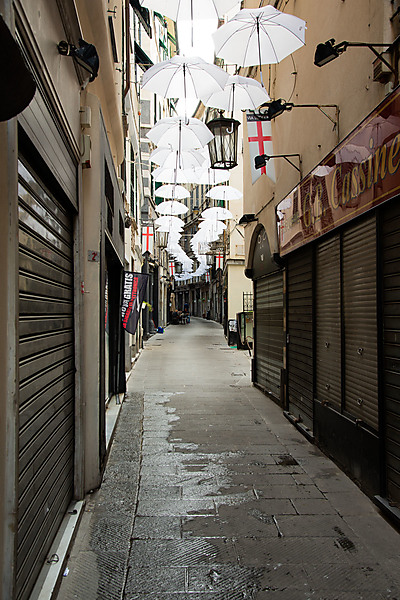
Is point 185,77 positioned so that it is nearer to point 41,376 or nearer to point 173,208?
point 41,376

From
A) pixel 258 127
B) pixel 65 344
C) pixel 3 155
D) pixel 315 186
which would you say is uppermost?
pixel 258 127

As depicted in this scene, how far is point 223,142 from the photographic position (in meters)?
9.62

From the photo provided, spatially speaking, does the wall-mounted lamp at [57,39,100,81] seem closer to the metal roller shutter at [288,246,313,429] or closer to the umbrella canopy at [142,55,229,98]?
the metal roller shutter at [288,246,313,429]

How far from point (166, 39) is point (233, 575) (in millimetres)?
34913

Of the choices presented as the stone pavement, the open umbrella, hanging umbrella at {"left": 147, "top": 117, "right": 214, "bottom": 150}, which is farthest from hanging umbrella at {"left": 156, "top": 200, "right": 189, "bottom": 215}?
the stone pavement

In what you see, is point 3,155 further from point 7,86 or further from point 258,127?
point 258,127

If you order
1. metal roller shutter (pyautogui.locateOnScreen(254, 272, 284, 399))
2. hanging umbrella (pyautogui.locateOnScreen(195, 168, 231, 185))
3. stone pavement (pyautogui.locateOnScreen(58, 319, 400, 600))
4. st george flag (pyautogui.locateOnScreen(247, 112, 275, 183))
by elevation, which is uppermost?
hanging umbrella (pyautogui.locateOnScreen(195, 168, 231, 185))

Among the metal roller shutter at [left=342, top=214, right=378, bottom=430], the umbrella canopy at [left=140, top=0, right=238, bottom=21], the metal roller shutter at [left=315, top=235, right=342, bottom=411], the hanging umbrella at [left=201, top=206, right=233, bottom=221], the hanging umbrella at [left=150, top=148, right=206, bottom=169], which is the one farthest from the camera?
the hanging umbrella at [left=201, top=206, right=233, bottom=221]

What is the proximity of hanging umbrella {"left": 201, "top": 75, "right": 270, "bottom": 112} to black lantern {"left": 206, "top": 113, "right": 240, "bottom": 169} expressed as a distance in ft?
1.24

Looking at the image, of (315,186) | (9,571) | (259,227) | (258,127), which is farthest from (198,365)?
(9,571)

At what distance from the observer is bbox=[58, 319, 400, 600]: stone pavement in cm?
321

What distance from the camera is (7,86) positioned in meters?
1.46

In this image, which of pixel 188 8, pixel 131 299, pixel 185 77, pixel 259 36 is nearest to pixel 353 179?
pixel 259 36

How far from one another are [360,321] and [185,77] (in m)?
6.43
